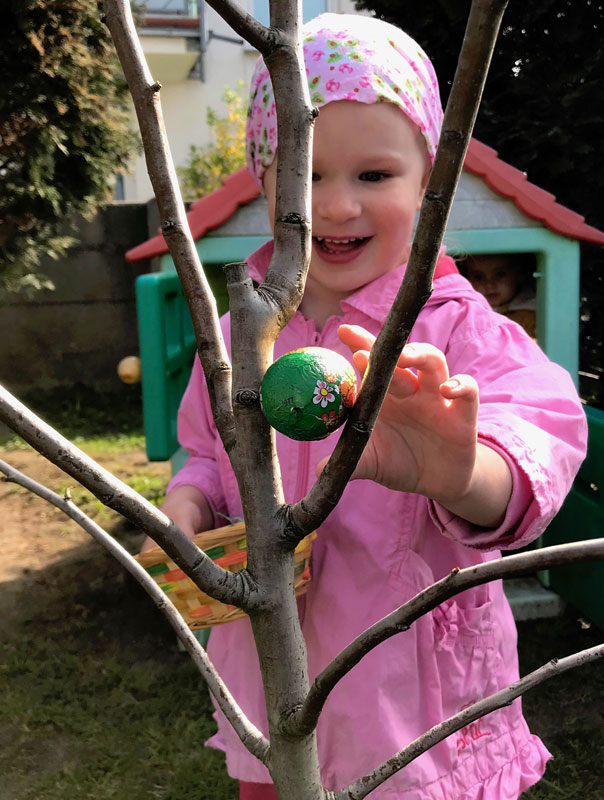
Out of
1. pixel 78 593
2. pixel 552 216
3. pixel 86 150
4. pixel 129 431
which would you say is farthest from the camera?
pixel 129 431

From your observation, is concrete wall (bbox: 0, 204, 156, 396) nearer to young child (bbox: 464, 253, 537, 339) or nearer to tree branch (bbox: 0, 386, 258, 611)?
young child (bbox: 464, 253, 537, 339)

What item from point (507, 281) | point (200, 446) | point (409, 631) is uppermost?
point (200, 446)

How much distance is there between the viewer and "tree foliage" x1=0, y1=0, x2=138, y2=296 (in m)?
4.06

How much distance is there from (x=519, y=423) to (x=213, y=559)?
481 millimetres

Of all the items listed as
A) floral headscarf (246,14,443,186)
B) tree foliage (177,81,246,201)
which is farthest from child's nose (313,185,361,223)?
tree foliage (177,81,246,201)

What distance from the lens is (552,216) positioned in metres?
2.71

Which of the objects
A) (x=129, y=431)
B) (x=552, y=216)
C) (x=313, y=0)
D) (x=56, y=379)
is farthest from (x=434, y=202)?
(x=313, y=0)

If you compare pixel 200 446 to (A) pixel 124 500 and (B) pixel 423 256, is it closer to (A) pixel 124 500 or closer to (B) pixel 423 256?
(A) pixel 124 500

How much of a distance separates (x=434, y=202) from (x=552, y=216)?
2478 mm

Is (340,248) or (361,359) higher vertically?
(361,359)

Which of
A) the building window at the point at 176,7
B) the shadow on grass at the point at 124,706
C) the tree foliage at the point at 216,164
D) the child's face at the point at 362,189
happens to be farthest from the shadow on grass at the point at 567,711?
the building window at the point at 176,7

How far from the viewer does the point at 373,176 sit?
1264 millimetres

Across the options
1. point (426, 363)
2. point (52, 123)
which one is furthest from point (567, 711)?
point (52, 123)

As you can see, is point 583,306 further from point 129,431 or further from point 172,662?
point 129,431
